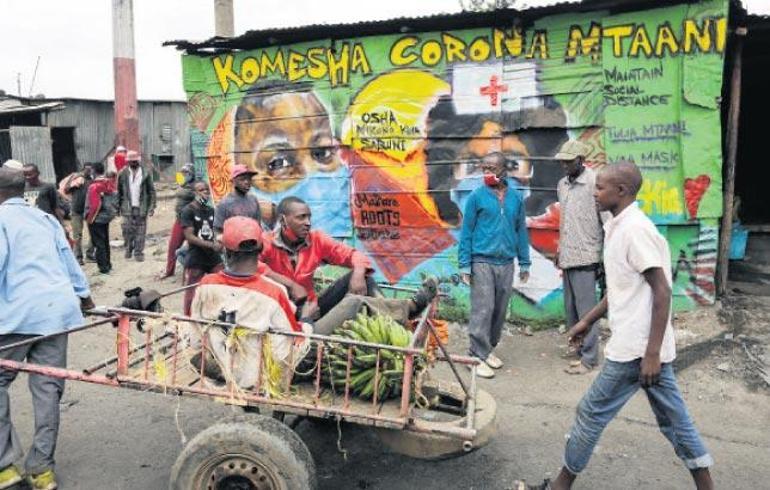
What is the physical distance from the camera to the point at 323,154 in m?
7.91

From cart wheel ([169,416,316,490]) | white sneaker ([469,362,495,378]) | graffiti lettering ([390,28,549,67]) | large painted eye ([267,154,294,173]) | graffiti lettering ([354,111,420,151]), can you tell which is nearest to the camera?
cart wheel ([169,416,316,490])

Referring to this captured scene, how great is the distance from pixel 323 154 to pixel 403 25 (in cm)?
184

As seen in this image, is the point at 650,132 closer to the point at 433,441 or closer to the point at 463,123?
the point at 463,123

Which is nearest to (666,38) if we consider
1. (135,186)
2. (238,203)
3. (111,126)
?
(238,203)

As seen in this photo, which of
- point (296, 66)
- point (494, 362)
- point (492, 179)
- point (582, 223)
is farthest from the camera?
point (296, 66)

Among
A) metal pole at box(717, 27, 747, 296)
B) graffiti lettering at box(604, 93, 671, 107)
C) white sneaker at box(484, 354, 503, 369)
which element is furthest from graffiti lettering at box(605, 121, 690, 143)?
white sneaker at box(484, 354, 503, 369)

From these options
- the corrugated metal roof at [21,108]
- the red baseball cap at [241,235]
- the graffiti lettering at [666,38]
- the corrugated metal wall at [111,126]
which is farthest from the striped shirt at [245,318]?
the corrugated metal wall at [111,126]

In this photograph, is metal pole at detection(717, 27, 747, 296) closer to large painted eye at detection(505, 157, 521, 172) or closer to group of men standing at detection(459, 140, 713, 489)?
large painted eye at detection(505, 157, 521, 172)

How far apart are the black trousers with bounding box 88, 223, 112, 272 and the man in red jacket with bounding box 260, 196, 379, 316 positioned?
21.0ft

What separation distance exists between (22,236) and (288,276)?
1.65 metres

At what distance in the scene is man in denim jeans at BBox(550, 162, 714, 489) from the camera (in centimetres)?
314

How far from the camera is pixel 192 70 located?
859 centimetres

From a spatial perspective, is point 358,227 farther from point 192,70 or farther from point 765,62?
point 765,62

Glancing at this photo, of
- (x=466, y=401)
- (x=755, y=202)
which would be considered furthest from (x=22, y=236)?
(x=755, y=202)
